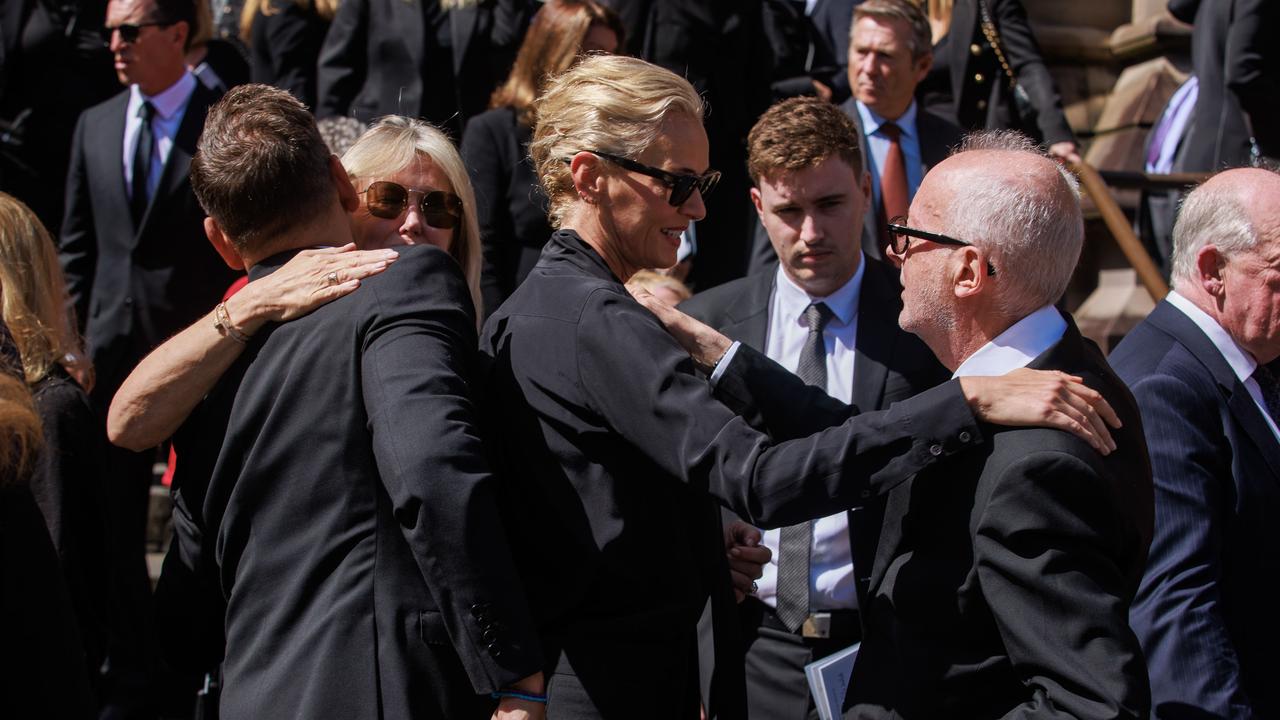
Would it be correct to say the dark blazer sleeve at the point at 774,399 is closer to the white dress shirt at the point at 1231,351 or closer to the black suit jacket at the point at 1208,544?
the black suit jacket at the point at 1208,544

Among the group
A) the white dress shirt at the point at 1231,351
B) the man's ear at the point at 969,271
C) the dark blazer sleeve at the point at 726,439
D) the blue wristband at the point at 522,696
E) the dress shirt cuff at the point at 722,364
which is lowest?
the blue wristband at the point at 522,696

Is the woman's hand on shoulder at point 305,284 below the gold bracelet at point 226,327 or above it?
above

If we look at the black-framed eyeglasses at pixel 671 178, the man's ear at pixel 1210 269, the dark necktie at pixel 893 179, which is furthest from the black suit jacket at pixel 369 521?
the dark necktie at pixel 893 179

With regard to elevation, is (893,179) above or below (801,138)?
below

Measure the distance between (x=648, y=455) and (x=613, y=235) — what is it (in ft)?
1.99

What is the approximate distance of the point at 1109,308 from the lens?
27.3 ft

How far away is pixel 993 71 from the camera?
6668mm

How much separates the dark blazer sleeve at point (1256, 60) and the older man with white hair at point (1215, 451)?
3.39 metres

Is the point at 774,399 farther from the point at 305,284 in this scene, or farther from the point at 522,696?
the point at 305,284

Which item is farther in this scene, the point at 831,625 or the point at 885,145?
the point at 885,145

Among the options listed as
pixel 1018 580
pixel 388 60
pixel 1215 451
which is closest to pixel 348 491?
pixel 1018 580

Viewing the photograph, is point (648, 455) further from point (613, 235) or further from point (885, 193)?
point (885, 193)

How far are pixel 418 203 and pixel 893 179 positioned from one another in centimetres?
268

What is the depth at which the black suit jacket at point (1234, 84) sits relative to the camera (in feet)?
21.3
